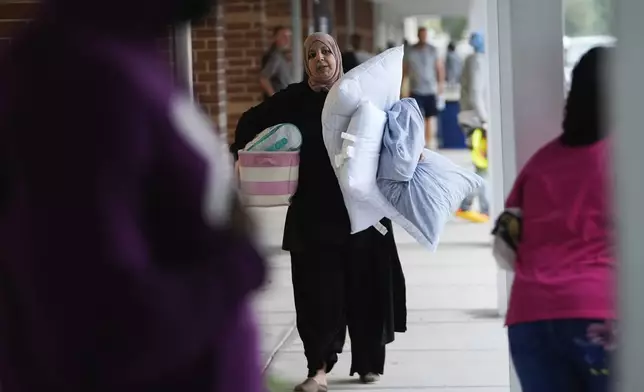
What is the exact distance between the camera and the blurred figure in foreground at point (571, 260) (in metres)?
3.20

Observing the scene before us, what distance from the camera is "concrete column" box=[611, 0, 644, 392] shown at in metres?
2.01

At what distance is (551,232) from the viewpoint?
10.8ft

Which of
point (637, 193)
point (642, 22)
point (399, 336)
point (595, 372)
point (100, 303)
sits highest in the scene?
point (642, 22)

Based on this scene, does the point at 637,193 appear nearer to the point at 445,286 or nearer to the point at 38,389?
the point at 38,389

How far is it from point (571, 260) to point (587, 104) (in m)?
0.43

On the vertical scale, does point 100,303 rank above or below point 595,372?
above

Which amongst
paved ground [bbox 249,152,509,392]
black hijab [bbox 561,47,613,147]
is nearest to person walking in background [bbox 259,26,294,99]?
paved ground [bbox 249,152,509,392]

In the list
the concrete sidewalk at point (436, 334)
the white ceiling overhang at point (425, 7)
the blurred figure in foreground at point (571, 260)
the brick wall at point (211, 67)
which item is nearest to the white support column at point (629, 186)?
the blurred figure in foreground at point (571, 260)

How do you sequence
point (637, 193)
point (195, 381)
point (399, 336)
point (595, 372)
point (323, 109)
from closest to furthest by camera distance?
1. point (195, 381)
2. point (637, 193)
3. point (595, 372)
4. point (323, 109)
5. point (399, 336)

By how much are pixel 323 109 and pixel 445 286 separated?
381 centimetres

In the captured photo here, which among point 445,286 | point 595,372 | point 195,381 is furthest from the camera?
point 445,286

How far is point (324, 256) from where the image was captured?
5.88 meters

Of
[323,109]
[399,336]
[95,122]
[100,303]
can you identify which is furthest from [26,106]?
[399,336]

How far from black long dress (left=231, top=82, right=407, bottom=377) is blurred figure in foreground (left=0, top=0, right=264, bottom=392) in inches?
152
